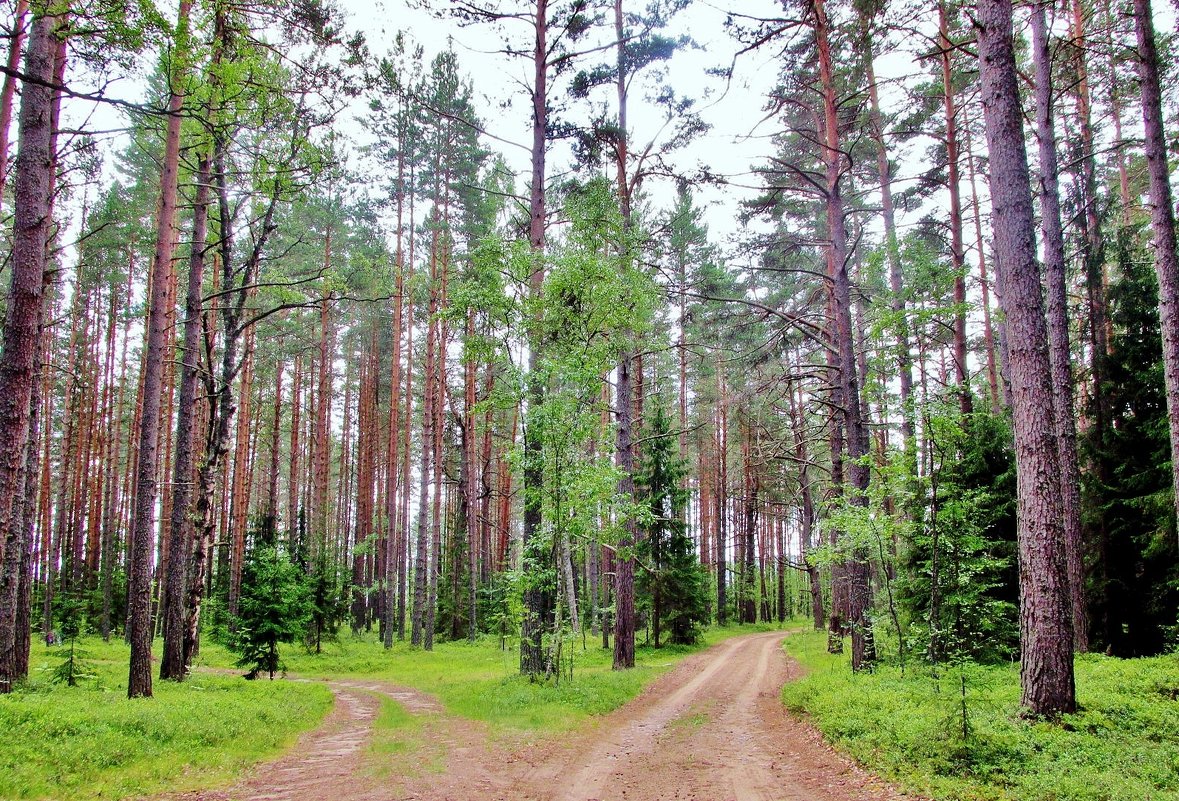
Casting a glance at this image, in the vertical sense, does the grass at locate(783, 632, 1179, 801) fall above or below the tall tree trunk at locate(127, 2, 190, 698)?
below

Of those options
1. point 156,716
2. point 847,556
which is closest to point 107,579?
point 156,716

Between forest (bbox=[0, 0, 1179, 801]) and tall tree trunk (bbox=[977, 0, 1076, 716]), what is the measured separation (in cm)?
4

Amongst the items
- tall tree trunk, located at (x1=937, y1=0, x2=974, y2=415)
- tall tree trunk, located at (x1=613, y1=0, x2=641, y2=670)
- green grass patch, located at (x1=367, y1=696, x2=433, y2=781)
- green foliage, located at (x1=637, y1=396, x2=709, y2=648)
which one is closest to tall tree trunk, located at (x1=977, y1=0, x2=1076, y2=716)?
green grass patch, located at (x1=367, y1=696, x2=433, y2=781)

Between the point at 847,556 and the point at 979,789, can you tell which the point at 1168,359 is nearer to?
the point at 847,556

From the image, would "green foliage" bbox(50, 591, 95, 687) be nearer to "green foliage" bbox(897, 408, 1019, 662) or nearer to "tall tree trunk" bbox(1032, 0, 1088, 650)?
"green foliage" bbox(897, 408, 1019, 662)

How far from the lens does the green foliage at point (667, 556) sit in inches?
849

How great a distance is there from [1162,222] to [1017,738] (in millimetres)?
7943

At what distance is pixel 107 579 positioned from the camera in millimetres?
22531

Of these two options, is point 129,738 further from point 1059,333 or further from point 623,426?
point 1059,333

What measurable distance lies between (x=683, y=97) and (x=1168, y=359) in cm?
1063

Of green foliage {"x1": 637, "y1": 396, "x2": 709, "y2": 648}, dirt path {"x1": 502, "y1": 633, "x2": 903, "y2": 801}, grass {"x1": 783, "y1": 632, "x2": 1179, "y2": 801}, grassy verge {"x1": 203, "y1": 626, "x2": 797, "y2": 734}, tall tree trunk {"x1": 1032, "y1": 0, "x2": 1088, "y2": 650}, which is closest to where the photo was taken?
grass {"x1": 783, "y1": 632, "x2": 1179, "y2": 801}

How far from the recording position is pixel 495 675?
1496cm

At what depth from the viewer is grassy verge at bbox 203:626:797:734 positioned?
9383mm

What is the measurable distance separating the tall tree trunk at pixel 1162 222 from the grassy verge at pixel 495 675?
924cm
